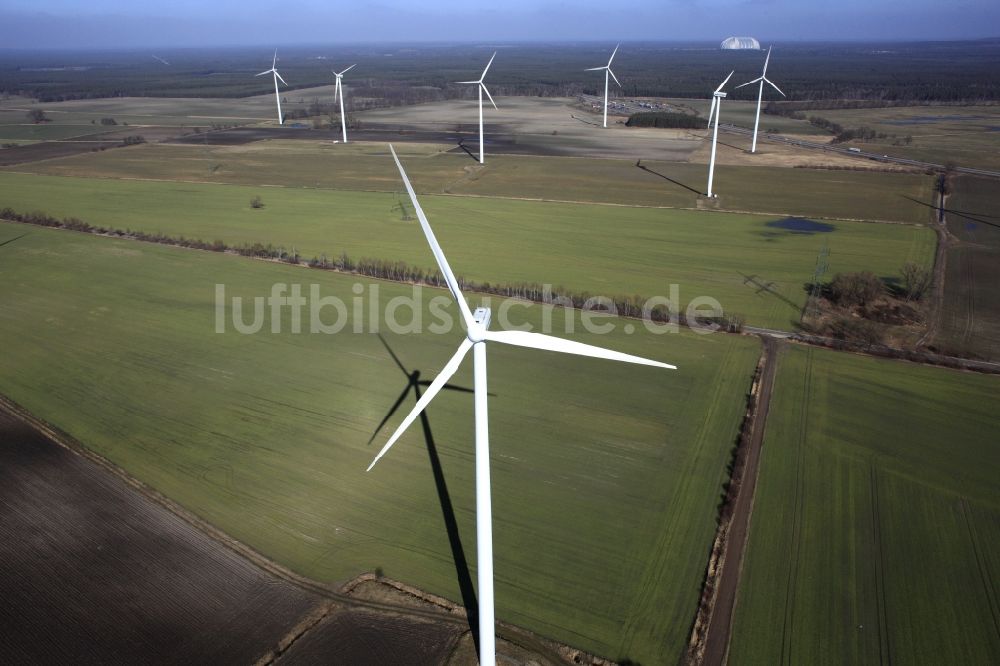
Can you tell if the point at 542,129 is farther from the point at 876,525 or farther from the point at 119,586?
the point at 119,586

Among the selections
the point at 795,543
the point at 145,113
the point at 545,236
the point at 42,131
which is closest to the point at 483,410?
the point at 795,543

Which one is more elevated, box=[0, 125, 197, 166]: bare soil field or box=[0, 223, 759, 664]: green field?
box=[0, 125, 197, 166]: bare soil field

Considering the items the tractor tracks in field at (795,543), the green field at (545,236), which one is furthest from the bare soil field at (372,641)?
the green field at (545,236)

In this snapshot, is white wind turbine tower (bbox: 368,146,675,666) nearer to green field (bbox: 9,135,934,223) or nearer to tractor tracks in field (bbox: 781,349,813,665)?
tractor tracks in field (bbox: 781,349,813,665)

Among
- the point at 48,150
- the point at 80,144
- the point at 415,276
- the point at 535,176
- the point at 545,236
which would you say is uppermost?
the point at 80,144

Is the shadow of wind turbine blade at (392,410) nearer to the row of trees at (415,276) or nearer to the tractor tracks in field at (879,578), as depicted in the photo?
the row of trees at (415,276)

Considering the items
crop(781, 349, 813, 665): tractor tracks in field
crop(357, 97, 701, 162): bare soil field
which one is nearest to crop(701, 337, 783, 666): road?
crop(781, 349, 813, 665): tractor tracks in field
